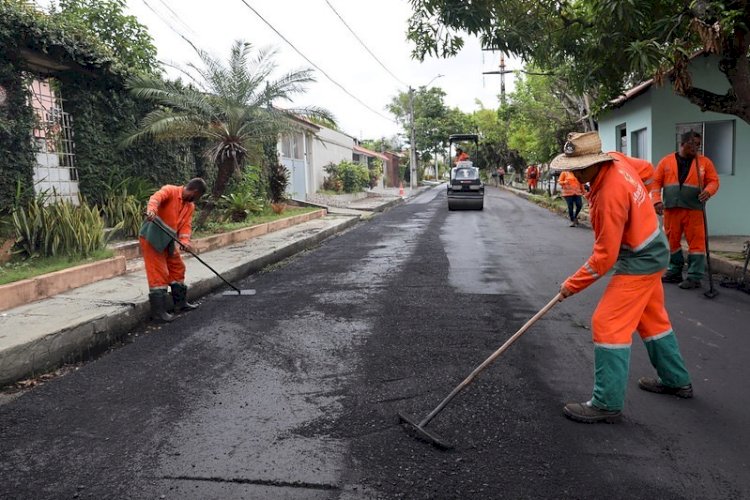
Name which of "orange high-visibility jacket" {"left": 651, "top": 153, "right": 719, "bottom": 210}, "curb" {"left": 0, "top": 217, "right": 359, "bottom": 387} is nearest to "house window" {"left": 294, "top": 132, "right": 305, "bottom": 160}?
"curb" {"left": 0, "top": 217, "right": 359, "bottom": 387}

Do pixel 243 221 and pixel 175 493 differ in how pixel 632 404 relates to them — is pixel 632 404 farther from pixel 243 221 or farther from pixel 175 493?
pixel 243 221

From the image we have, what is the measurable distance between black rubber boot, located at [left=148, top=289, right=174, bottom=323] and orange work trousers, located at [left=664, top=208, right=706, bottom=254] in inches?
233

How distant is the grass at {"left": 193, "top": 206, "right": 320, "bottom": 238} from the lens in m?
11.4

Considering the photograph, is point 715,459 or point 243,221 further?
point 243,221

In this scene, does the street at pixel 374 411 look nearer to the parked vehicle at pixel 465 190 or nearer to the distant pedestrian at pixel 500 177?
the parked vehicle at pixel 465 190

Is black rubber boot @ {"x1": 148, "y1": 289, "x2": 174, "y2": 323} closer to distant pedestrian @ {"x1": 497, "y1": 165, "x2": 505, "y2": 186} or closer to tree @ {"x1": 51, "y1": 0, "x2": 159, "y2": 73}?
tree @ {"x1": 51, "y1": 0, "x2": 159, "y2": 73}

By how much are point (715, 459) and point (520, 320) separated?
272 cm

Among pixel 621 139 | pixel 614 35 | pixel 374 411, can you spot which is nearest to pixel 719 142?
pixel 621 139

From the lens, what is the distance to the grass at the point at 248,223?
11.4 m

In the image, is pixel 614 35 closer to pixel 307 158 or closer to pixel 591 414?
pixel 591 414

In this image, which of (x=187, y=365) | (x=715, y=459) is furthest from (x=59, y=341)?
(x=715, y=459)

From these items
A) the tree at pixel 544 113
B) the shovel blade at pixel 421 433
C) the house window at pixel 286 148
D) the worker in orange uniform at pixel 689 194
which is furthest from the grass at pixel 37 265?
the tree at pixel 544 113

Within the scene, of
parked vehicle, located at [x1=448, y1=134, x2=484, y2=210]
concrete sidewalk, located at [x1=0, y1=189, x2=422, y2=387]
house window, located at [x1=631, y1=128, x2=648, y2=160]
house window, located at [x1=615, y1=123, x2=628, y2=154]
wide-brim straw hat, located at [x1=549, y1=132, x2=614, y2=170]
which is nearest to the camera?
wide-brim straw hat, located at [x1=549, y1=132, x2=614, y2=170]

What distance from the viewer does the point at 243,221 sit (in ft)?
44.5
